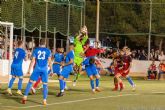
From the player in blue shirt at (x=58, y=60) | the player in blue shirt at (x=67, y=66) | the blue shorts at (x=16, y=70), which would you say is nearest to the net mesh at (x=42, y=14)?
the player in blue shirt at (x=58, y=60)

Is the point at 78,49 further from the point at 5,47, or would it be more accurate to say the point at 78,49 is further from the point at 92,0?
the point at 92,0

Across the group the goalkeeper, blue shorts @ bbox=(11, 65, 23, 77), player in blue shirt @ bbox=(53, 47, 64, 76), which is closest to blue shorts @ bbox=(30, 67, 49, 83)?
blue shorts @ bbox=(11, 65, 23, 77)

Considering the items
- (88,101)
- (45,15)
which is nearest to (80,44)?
(88,101)

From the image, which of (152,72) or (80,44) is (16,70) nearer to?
(80,44)

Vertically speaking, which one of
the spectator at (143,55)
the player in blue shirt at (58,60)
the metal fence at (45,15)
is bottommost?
the spectator at (143,55)

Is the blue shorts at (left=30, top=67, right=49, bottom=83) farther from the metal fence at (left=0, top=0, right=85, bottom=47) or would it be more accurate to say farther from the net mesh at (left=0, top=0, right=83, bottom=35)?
the net mesh at (left=0, top=0, right=83, bottom=35)

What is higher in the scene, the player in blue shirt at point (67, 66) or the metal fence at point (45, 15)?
the metal fence at point (45, 15)

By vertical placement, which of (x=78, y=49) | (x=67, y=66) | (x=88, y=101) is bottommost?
(x=88, y=101)

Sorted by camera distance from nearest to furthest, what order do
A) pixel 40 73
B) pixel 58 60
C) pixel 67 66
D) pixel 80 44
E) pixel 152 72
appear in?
pixel 40 73, pixel 67 66, pixel 80 44, pixel 58 60, pixel 152 72

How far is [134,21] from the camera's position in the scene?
59844 mm

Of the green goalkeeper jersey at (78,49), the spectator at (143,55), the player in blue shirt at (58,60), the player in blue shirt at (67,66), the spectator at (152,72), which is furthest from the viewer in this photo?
the spectator at (143,55)

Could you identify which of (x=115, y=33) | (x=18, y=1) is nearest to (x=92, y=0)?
(x=115, y=33)

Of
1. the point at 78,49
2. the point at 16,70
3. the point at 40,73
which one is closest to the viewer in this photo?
the point at 40,73

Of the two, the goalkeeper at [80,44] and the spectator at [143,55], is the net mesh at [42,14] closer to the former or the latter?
the spectator at [143,55]
